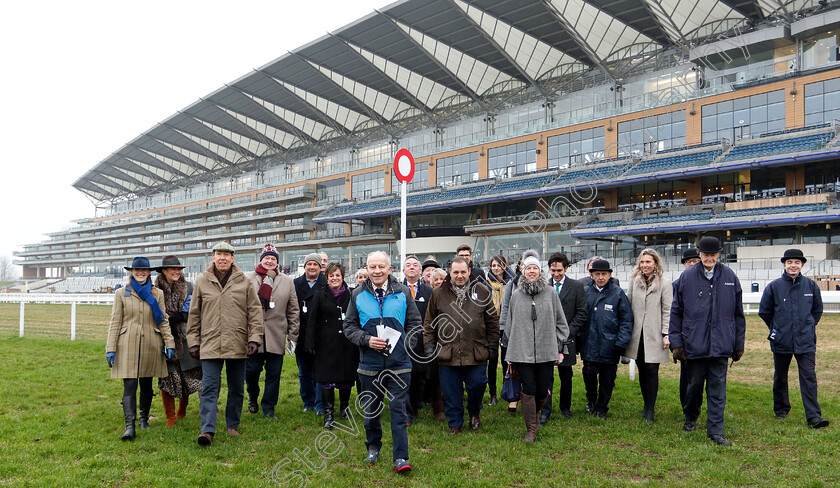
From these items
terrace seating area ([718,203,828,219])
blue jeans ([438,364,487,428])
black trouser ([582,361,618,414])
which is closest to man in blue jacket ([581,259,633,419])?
black trouser ([582,361,618,414])

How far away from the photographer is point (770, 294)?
6879mm

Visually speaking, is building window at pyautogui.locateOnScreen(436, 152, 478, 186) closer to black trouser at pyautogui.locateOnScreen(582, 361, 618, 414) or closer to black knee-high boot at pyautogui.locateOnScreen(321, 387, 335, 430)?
black trouser at pyautogui.locateOnScreen(582, 361, 618, 414)

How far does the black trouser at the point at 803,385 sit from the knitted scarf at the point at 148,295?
7.26m

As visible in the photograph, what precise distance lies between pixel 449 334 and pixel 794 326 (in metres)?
→ 4.13

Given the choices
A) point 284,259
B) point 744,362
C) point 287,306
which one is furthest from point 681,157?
point 284,259

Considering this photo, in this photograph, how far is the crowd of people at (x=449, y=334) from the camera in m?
5.59

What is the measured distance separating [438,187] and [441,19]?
15.1m

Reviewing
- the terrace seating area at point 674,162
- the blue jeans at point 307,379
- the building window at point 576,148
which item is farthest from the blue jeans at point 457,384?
the building window at point 576,148

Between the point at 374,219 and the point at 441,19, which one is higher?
the point at 441,19

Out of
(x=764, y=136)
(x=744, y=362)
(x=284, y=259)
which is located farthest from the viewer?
(x=284, y=259)

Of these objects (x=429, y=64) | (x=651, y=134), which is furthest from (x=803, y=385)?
(x=429, y=64)

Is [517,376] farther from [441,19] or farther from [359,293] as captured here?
[441,19]

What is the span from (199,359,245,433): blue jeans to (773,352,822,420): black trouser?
249 inches

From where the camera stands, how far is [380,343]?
16.8 ft
